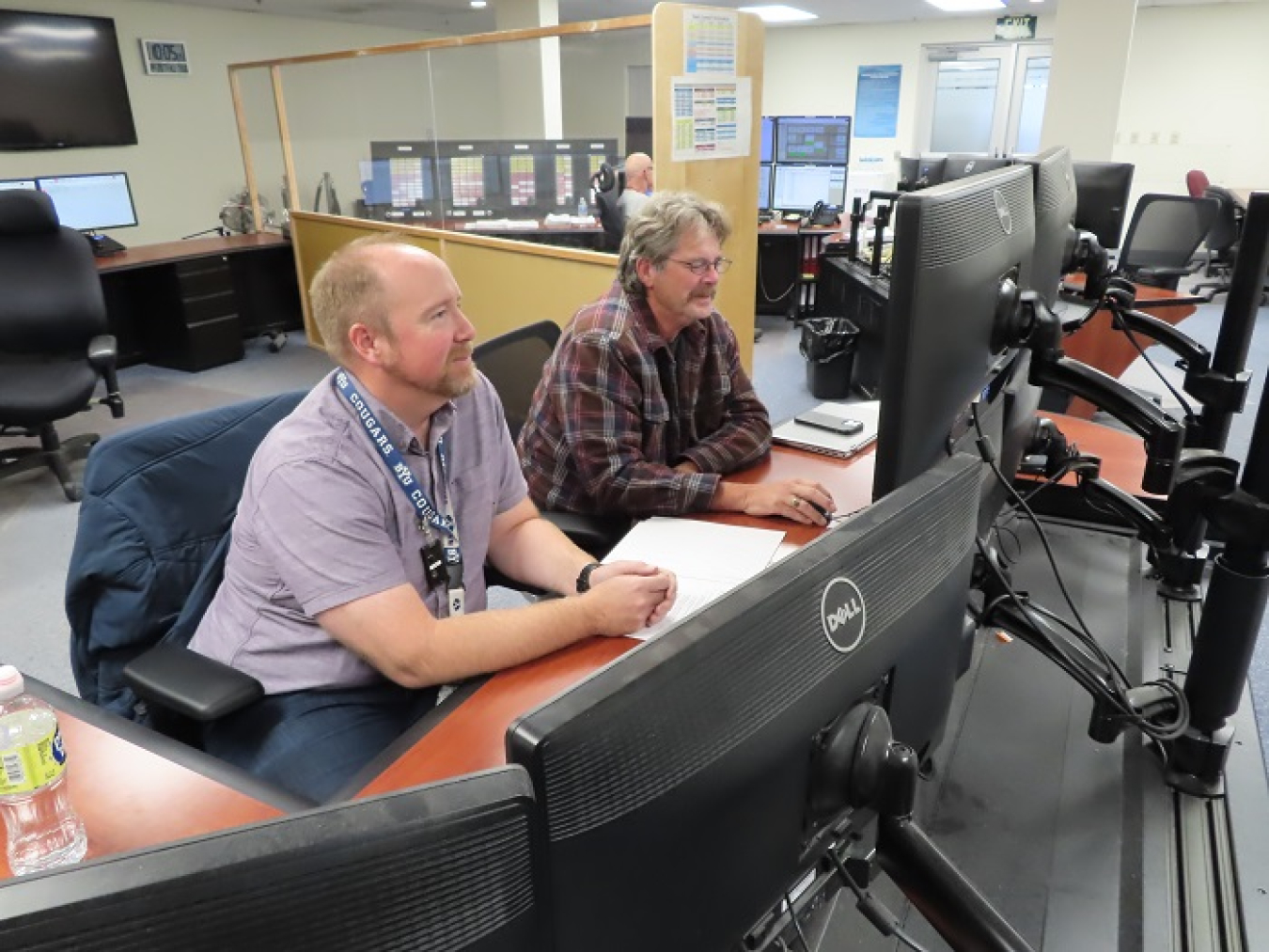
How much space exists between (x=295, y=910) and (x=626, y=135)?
5.19 m

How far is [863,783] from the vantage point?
568 mm

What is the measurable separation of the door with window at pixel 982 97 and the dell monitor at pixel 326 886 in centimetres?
1001

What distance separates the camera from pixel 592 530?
1.73 m

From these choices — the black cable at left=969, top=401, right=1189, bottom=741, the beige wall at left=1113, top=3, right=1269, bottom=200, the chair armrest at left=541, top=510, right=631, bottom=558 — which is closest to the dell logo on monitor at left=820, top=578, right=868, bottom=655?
the black cable at left=969, top=401, right=1189, bottom=741

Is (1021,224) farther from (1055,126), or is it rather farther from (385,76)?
(385,76)

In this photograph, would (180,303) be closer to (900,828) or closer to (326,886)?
(900,828)

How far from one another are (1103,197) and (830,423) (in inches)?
65.7

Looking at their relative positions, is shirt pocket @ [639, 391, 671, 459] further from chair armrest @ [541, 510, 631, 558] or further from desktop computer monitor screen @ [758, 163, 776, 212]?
desktop computer monitor screen @ [758, 163, 776, 212]

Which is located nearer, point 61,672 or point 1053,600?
point 1053,600

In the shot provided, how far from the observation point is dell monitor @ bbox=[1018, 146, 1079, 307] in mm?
1217

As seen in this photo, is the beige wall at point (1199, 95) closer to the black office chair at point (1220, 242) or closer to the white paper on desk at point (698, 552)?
the black office chair at point (1220, 242)

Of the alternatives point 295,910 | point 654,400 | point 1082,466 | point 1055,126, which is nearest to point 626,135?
point 1055,126

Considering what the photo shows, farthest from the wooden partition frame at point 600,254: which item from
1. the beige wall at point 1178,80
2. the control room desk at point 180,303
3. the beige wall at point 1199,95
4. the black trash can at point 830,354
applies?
the beige wall at point 1199,95

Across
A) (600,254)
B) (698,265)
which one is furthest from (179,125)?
(698,265)
